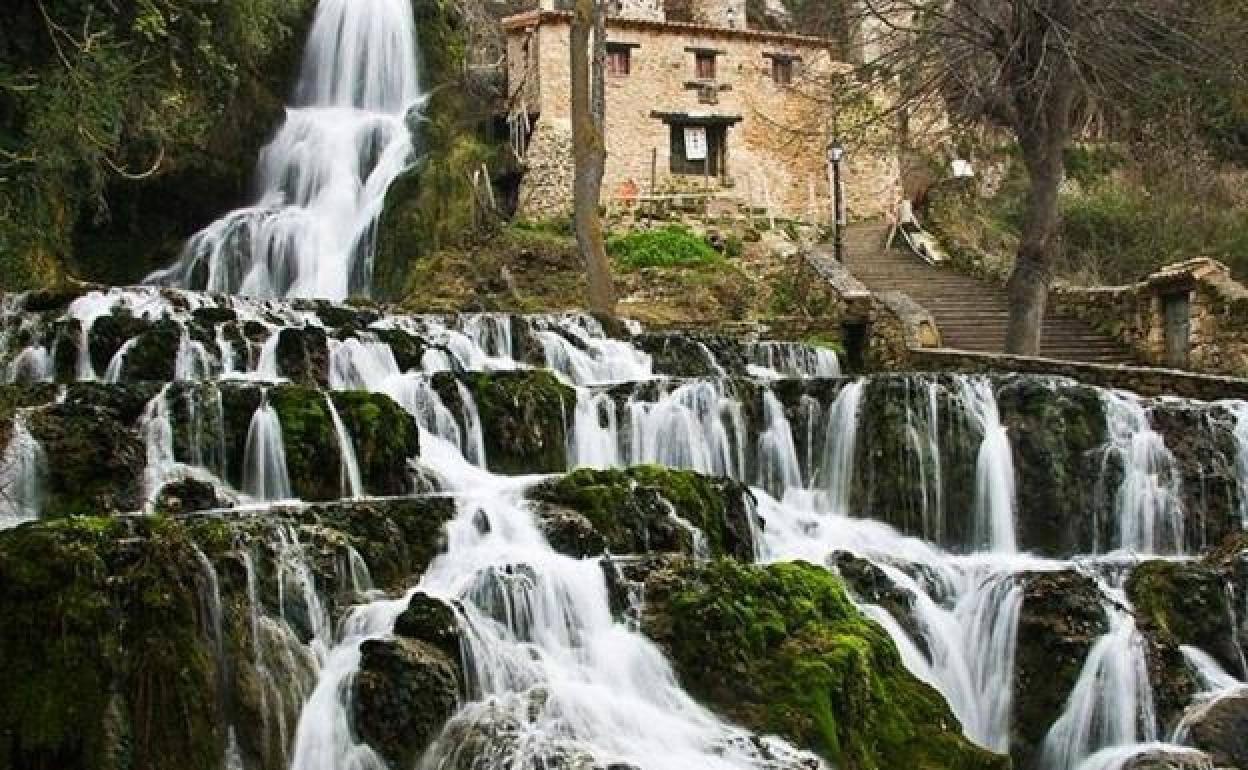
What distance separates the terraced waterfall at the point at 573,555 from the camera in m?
7.51

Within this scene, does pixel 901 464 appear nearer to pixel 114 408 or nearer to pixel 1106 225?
pixel 114 408

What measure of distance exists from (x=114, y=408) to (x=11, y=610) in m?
3.98

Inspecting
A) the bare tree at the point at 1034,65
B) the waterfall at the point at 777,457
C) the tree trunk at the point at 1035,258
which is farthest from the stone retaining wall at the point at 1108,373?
the waterfall at the point at 777,457

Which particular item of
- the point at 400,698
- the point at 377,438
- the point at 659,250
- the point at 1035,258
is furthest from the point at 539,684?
the point at 659,250

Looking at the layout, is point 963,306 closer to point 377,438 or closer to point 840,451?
point 840,451

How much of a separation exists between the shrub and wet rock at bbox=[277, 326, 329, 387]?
1253 cm

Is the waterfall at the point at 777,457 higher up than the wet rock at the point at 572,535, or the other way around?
the waterfall at the point at 777,457

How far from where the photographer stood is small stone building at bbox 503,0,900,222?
28.2 metres

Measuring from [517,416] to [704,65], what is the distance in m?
19.4

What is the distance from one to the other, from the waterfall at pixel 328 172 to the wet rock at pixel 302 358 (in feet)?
27.4

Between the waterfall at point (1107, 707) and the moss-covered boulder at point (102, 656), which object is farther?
the waterfall at point (1107, 707)

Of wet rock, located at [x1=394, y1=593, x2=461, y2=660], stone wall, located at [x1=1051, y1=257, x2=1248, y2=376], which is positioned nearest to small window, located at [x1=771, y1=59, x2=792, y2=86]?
Answer: stone wall, located at [x1=1051, y1=257, x2=1248, y2=376]

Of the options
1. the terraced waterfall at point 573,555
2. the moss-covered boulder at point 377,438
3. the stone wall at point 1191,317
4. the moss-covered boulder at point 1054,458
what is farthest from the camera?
the stone wall at point 1191,317

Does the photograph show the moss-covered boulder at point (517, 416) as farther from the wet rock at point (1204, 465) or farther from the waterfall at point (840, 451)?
the wet rock at point (1204, 465)
